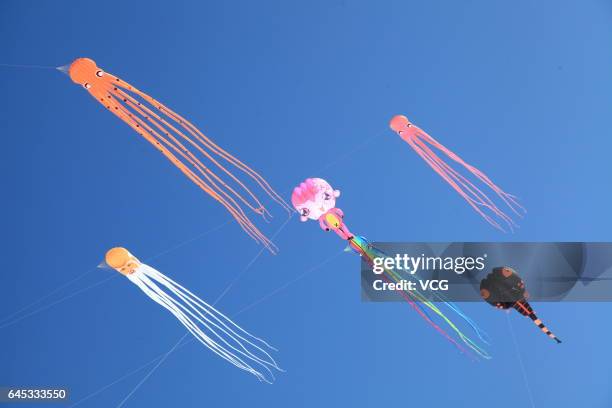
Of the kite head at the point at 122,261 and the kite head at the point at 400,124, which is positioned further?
the kite head at the point at 400,124

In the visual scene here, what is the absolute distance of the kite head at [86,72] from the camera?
2.75 meters

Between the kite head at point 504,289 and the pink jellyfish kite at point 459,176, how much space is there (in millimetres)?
217

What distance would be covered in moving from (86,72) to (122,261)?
869mm

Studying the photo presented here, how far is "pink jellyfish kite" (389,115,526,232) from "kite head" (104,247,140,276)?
1.33 meters

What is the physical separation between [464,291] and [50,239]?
192 centimetres

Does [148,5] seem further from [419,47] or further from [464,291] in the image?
[464,291]

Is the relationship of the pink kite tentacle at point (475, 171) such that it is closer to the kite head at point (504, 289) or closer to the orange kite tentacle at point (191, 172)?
the kite head at point (504, 289)

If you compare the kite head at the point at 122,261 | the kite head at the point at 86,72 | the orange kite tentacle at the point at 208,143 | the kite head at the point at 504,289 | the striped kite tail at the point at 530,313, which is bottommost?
the striped kite tail at the point at 530,313

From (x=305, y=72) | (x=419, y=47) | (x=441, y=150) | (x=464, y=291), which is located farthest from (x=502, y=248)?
(x=305, y=72)

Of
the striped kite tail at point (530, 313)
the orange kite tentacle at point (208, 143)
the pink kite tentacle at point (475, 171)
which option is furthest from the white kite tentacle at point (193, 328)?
the pink kite tentacle at point (475, 171)

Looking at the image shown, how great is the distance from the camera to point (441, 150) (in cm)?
285

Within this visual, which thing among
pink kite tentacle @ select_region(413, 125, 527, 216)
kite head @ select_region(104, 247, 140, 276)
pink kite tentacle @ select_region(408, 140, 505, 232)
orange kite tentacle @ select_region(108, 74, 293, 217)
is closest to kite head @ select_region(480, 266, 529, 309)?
pink kite tentacle @ select_region(408, 140, 505, 232)

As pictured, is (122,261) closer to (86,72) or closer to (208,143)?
(208,143)
